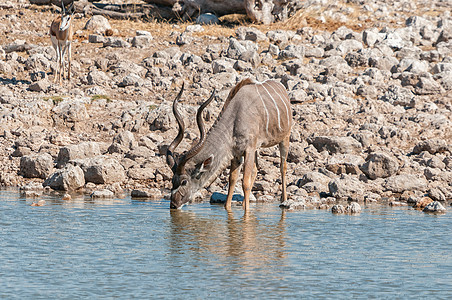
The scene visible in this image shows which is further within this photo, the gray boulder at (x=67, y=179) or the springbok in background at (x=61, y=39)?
the springbok in background at (x=61, y=39)

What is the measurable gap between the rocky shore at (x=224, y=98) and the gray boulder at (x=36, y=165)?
0.08 feet

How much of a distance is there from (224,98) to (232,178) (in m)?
5.99

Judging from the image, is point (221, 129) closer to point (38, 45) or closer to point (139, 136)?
point (139, 136)

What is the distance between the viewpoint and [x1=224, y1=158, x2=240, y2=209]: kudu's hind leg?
37.6ft

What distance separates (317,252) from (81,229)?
10.5 feet

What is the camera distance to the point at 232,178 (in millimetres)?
11570

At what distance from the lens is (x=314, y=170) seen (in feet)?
47.0

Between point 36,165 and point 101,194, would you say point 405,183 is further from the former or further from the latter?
point 36,165

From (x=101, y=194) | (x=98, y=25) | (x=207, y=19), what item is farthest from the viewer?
(x=207, y=19)

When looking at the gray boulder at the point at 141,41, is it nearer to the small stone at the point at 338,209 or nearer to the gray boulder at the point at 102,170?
the gray boulder at the point at 102,170

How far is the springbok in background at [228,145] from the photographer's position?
37.2ft

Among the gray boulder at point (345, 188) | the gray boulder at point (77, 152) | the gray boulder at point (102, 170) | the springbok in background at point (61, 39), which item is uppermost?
the springbok in background at point (61, 39)

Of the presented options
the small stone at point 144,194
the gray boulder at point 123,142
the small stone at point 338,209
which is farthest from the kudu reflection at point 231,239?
the gray boulder at point 123,142

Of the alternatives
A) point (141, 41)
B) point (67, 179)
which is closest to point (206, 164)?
point (67, 179)
